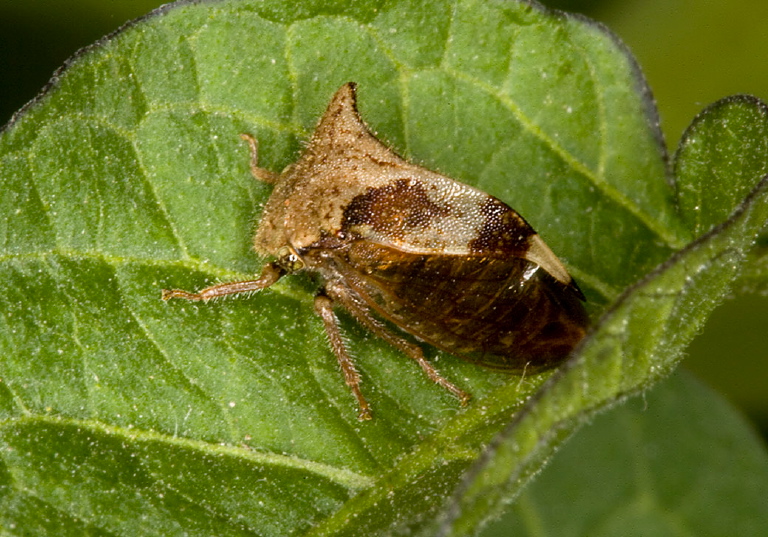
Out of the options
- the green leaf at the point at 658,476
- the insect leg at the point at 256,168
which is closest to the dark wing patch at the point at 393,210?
the insect leg at the point at 256,168

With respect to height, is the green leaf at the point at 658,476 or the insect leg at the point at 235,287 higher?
the insect leg at the point at 235,287

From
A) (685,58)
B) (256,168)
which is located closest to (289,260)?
(256,168)

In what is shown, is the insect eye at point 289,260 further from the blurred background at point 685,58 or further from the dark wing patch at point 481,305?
the blurred background at point 685,58

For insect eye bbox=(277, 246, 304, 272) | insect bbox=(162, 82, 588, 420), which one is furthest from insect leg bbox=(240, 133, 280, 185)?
insect eye bbox=(277, 246, 304, 272)

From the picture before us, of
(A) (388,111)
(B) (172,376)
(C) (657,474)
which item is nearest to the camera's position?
(B) (172,376)

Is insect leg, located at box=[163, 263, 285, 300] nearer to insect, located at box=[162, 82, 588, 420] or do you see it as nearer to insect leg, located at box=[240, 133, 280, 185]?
insect, located at box=[162, 82, 588, 420]

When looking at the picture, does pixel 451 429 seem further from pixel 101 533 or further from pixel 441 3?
pixel 441 3

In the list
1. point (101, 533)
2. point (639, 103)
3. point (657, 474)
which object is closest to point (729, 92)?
point (639, 103)
